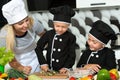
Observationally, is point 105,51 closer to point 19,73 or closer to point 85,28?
point 19,73

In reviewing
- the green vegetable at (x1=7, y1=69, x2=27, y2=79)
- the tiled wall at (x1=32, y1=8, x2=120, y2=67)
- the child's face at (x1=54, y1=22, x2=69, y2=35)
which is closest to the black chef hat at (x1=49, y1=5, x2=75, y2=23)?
the child's face at (x1=54, y1=22, x2=69, y2=35)

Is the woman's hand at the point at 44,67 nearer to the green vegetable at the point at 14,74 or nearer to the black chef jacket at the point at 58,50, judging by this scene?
the black chef jacket at the point at 58,50

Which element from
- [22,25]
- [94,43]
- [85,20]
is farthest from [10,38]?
[85,20]

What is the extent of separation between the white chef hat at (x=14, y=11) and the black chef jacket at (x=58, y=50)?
20 cm

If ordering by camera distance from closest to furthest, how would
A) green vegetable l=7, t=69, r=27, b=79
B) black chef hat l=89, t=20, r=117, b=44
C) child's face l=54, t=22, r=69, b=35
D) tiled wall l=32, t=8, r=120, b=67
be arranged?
green vegetable l=7, t=69, r=27, b=79 → black chef hat l=89, t=20, r=117, b=44 → child's face l=54, t=22, r=69, b=35 → tiled wall l=32, t=8, r=120, b=67

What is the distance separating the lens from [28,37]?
172 centimetres

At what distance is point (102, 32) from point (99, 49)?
109 mm

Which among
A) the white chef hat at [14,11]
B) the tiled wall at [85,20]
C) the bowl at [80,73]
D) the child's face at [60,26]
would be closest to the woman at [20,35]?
the white chef hat at [14,11]

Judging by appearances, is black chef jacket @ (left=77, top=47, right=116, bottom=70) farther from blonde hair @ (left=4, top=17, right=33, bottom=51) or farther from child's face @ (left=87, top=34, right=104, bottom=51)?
blonde hair @ (left=4, top=17, right=33, bottom=51)

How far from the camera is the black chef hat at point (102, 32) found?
4.91ft

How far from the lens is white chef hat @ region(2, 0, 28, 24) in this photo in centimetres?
156

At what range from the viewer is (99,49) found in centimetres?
157

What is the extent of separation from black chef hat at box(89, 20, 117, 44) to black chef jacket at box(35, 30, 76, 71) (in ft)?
0.64

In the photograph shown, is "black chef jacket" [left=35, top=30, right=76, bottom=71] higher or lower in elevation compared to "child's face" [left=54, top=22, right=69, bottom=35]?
lower
